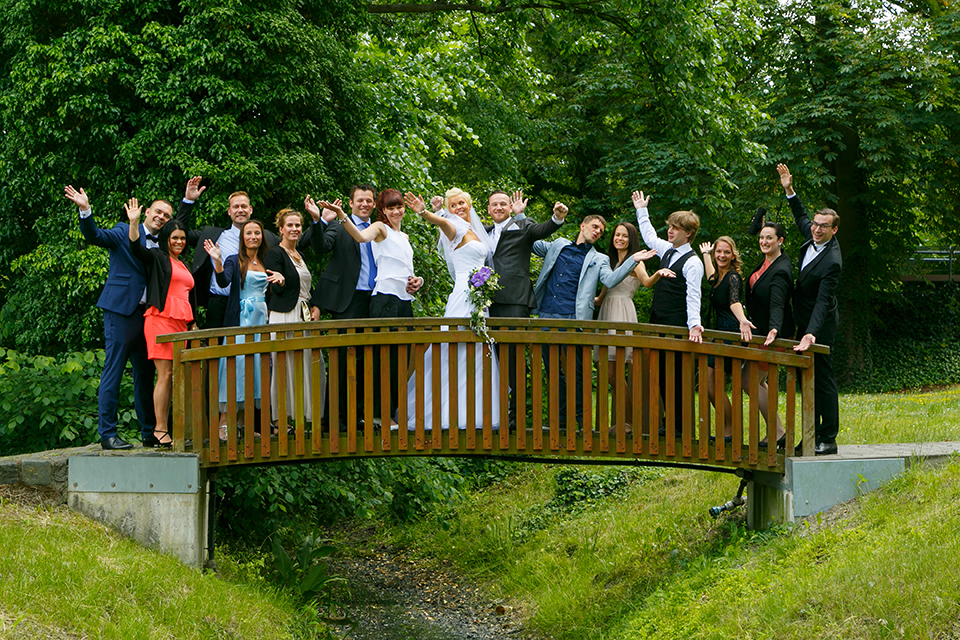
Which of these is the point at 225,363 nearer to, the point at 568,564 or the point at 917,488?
the point at 568,564

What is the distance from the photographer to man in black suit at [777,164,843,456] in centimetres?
722

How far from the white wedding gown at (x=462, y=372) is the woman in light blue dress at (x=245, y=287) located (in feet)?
4.34

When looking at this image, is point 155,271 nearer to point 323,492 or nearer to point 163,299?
point 163,299

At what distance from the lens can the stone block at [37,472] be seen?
712 centimetres

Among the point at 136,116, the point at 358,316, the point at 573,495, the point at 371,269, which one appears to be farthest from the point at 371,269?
the point at 573,495

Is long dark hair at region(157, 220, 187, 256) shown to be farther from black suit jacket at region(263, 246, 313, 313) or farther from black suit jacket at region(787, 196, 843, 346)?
black suit jacket at region(787, 196, 843, 346)

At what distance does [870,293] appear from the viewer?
22.1 m

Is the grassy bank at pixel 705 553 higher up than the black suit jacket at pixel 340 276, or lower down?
lower down

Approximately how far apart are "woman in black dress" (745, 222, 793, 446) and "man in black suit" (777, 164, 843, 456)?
12cm

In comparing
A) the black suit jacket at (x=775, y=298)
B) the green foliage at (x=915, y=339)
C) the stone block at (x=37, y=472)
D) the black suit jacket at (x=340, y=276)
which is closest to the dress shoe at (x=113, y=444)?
the stone block at (x=37, y=472)

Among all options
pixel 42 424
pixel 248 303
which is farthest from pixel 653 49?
pixel 42 424

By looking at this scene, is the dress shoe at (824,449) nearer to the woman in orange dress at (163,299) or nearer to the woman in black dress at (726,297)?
the woman in black dress at (726,297)

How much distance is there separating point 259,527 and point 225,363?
301cm

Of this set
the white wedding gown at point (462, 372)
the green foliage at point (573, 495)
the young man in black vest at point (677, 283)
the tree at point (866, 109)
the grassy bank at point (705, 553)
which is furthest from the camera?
the tree at point (866, 109)
